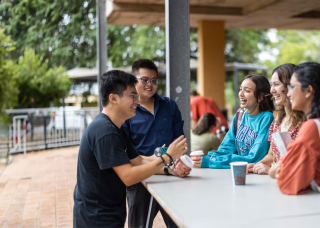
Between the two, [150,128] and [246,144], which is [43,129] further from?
[246,144]

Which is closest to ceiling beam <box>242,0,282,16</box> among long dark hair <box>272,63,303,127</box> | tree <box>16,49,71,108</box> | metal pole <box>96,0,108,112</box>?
metal pole <box>96,0,108,112</box>

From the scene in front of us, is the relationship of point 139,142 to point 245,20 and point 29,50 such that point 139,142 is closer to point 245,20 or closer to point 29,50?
point 245,20

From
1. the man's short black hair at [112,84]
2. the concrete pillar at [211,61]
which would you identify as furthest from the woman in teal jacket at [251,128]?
the concrete pillar at [211,61]

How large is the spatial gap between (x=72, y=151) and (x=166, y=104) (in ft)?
24.8

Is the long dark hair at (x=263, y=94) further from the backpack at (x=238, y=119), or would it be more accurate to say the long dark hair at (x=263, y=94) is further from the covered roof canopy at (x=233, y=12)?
the covered roof canopy at (x=233, y=12)

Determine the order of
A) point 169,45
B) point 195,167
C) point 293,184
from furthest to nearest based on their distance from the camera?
point 169,45 < point 195,167 < point 293,184

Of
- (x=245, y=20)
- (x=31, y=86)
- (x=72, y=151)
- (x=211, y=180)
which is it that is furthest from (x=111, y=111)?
(x=31, y=86)

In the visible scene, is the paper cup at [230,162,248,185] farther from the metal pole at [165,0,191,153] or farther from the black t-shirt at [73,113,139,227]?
the metal pole at [165,0,191,153]

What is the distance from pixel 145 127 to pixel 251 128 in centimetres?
83

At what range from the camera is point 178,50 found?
11.1 ft

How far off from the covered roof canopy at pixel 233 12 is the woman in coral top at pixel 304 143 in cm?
581

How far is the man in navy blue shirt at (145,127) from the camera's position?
2.58 m

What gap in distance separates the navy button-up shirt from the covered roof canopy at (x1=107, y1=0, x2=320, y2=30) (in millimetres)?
4915

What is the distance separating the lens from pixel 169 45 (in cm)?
335
